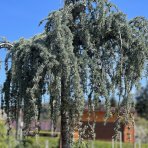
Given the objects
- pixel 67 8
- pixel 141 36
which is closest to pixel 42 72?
pixel 67 8

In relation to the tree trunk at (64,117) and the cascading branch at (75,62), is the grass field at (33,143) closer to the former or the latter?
the tree trunk at (64,117)

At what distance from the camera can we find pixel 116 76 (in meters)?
8.30

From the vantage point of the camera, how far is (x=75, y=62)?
7773 mm

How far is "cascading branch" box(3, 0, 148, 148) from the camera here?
7746mm

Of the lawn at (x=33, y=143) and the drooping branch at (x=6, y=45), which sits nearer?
the drooping branch at (x=6, y=45)

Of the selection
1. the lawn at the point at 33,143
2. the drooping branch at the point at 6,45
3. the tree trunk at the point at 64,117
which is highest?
the drooping branch at the point at 6,45

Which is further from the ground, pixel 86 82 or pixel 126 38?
pixel 126 38

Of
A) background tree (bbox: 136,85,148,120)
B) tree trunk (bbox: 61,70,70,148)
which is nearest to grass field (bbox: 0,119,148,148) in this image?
tree trunk (bbox: 61,70,70,148)

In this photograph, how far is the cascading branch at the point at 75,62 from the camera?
25.4 feet

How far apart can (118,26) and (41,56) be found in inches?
58.9

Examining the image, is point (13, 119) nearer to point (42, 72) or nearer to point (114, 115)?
point (42, 72)

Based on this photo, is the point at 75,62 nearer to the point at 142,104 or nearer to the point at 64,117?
the point at 64,117

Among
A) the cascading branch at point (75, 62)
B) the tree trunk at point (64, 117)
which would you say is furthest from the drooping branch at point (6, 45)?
the tree trunk at point (64, 117)

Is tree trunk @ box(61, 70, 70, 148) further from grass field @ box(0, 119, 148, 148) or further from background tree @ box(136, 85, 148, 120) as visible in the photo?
background tree @ box(136, 85, 148, 120)
